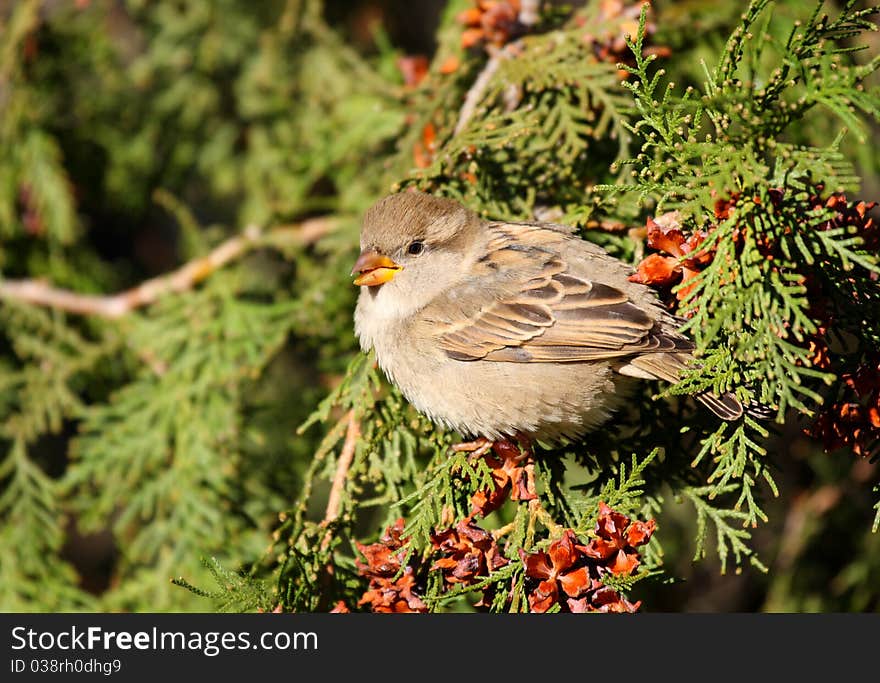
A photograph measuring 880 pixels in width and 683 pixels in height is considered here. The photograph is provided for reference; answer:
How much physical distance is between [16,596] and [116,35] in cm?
327

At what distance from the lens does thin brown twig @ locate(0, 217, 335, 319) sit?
3.56 meters

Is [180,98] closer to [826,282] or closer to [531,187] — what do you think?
[531,187]

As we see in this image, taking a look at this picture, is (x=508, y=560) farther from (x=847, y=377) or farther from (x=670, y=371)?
(x=847, y=377)

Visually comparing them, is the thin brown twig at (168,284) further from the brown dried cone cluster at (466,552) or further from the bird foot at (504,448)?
the brown dried cone cluster at (466,552)

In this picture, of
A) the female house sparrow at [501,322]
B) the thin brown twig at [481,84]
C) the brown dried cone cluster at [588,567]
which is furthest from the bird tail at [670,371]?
the thin brown twig at [481,84]

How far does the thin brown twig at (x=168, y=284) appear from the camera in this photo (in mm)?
3559

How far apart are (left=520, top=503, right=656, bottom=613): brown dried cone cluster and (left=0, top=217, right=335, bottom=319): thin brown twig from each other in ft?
6.51

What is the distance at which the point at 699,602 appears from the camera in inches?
173

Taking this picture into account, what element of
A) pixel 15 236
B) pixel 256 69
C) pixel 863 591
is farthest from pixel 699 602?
pixel 15 236

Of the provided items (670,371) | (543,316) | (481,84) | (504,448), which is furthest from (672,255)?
(481,84)

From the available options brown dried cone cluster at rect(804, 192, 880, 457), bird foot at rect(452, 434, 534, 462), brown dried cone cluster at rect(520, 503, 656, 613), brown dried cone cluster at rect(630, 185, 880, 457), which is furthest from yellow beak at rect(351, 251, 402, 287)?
brown dried cone cluster at rect(804, 192, 880, 457)

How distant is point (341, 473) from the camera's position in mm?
2484

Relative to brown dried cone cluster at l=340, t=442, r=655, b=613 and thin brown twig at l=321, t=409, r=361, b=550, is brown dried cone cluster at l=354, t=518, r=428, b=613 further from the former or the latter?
thin brown twig at l=321, t=409, r=361, b=550

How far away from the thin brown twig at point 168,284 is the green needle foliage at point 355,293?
2 centimetres
